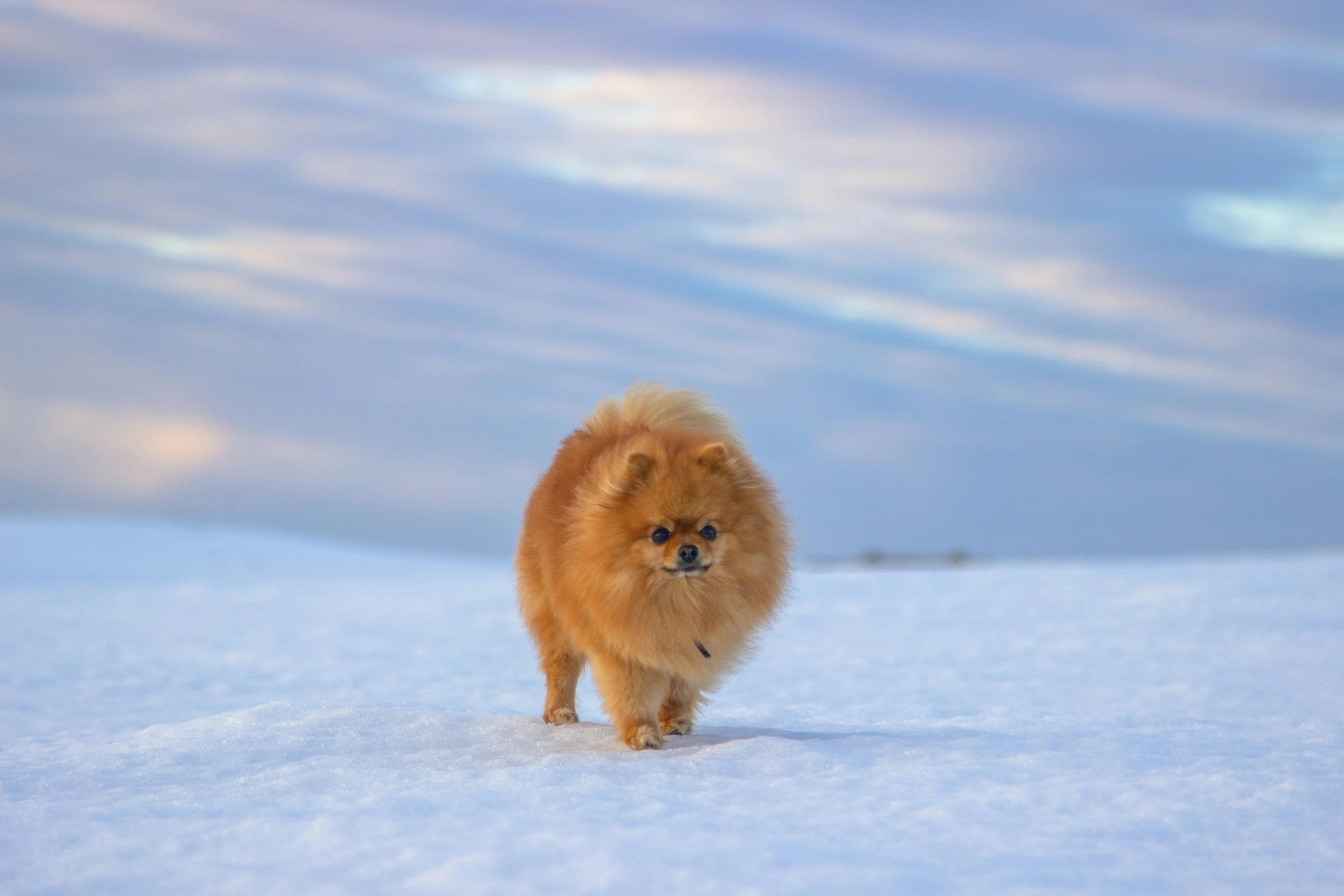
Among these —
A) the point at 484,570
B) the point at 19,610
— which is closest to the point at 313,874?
the point at 19,610

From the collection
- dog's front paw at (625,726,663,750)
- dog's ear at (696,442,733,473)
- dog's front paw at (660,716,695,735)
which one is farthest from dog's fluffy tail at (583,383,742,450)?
dog's front paw at (625,726,663,750)

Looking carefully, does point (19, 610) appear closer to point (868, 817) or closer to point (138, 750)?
point (138, 750)

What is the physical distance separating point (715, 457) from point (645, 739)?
43.4 inches

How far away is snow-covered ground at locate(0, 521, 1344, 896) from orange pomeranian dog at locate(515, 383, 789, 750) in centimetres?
27

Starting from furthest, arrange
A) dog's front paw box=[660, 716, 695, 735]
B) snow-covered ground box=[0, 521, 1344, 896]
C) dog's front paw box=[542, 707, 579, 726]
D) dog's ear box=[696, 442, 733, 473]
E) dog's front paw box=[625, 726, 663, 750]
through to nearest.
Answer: dog's front paw box=[542, 707, 579, 726] < dog's front paw box=[660, 716, 695, 735] < dog's front paw box=[625, 726, 663, 750] < dog's ear box=[696, 442, 733, 473] < snow-covered ground box=[0, 521, 1344, 896]

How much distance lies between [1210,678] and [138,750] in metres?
6.59

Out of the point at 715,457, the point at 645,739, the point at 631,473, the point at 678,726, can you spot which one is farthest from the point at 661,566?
the point at 678,726

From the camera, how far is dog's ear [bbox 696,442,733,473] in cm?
428

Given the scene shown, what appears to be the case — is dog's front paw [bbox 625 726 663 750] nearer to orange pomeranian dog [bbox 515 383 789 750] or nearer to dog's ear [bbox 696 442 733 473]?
orange pomeranian dog [bbox 515 383 789 750]

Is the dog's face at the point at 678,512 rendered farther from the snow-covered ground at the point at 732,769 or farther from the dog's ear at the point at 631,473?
the snow-covered ground at the point at 732,769

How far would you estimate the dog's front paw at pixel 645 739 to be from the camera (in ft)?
14.5

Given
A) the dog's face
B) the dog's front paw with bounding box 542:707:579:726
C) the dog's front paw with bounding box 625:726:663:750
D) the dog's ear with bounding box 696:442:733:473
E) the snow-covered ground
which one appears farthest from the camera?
the dog's front paw with bounding box 542:707:579:726

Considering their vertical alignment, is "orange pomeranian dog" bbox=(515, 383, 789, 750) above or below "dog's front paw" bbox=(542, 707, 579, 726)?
→ above

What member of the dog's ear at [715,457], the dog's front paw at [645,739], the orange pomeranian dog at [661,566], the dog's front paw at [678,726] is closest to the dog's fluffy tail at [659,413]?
the orange pomeranian dog at [661,566]
